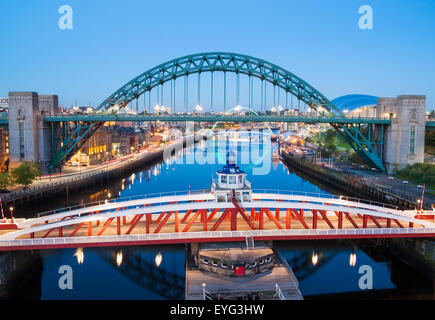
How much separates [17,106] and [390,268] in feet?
144

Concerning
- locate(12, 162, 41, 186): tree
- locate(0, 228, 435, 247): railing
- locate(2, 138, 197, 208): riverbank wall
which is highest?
locate(12, 162, 41, 186): tree

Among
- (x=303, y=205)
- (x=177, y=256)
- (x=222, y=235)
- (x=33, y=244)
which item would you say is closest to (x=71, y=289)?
(x=33, y=244)

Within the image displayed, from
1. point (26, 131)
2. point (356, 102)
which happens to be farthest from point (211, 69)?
point (356, 102)

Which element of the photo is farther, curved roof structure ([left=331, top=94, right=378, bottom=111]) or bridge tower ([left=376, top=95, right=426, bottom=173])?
curved roof structure ([left=331, top=94, right=378, bottom=111])

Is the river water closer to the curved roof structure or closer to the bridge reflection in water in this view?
the bridge reflection in water

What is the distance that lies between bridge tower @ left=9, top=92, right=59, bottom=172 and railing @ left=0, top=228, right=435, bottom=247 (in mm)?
31926

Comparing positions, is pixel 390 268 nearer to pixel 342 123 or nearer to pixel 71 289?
pixel 71 289

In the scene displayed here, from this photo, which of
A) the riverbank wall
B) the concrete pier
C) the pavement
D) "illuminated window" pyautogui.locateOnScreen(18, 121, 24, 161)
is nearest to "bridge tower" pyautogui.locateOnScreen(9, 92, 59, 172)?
"illuminated window" pyautogui.locateOnScreen(18, 121, 24, 161)

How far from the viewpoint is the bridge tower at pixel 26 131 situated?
4634 cm

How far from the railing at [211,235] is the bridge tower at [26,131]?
31926 millimetres

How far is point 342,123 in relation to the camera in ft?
168

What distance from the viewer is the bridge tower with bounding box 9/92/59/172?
46344mm

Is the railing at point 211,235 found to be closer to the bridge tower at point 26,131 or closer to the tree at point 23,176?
the tree at point 23,176

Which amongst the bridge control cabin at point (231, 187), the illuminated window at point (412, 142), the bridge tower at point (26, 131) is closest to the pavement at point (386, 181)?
the illuminated window at point (412, 142)
